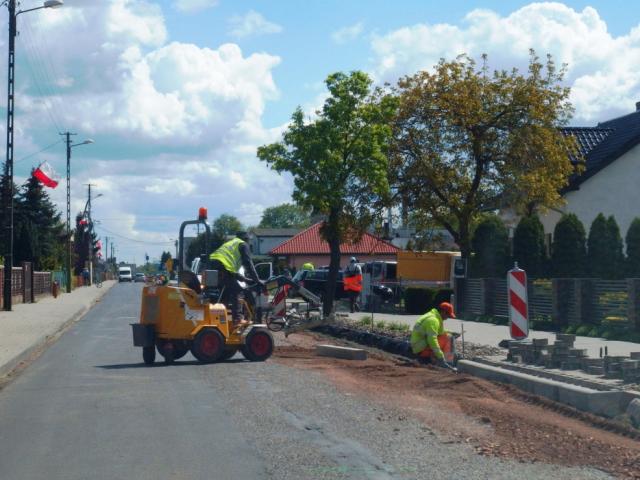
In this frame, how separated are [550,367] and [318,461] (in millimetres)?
6707

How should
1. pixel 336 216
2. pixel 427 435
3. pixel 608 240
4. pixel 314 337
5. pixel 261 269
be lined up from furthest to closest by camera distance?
pixel 261 269 → pixel 336 216 → pixel 608 240 → pixel 314 337 → pixel 427 435

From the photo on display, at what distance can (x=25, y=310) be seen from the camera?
34.8m

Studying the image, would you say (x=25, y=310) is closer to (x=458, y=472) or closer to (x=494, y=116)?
(x=494, y=116)

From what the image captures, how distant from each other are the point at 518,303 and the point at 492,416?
21.2 feet

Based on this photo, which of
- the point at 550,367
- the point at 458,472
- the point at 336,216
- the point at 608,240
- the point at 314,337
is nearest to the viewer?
the point at 458,472

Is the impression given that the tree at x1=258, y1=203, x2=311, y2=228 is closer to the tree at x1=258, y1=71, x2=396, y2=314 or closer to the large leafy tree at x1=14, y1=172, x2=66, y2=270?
the large leafy tree at x1=14, y1=172, x2=66, y2=270

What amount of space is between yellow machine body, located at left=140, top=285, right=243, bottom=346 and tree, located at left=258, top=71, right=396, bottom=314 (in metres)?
13.0

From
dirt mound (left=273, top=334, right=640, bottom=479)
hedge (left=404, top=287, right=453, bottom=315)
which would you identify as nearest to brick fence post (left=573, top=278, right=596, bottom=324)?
hedge (left=404, top=287, right=453, bottom=315)

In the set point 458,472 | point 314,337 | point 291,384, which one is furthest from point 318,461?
point 314,337

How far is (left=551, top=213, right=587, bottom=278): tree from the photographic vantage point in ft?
87.3

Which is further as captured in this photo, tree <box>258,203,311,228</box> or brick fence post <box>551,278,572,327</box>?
tree <box>258,203,311,228</box>

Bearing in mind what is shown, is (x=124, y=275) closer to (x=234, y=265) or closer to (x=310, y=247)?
(x=310, y=247)

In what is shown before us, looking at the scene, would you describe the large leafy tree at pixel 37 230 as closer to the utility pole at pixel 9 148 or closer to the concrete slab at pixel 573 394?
the utility pole at pixel 9 148

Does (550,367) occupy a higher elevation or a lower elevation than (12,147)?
lower
